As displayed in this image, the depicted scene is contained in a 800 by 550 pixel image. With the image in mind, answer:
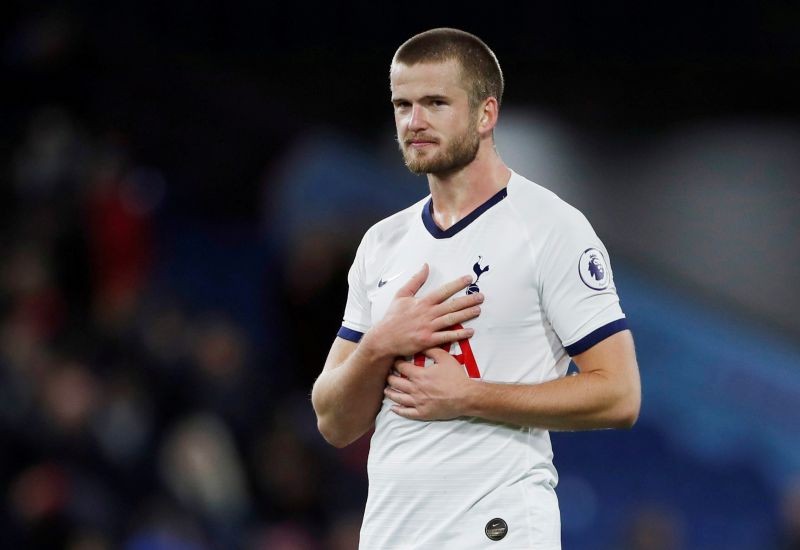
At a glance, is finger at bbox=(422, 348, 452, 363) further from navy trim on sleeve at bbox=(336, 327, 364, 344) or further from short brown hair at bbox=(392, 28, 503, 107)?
short brown hair at bbox=(392, 28, 503, 107)

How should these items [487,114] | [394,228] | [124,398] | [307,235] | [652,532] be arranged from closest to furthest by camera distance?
[487,114], [394,228], [124,398], [652,532], [307,235]

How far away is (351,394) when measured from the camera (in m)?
3.09

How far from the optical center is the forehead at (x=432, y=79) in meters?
3.01

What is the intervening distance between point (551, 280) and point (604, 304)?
13cm

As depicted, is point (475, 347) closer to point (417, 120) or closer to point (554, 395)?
point (554, 395)

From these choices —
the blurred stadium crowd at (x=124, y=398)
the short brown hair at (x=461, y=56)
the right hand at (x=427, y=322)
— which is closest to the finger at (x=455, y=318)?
the right hand at (x=427, y=322)

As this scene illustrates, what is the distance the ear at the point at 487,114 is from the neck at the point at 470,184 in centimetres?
4

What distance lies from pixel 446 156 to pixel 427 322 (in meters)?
0.40

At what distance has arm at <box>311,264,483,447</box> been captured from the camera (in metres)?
2.95

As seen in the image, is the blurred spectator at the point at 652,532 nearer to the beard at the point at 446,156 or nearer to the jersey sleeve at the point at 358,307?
the jersey sleeve at the point at 358,307

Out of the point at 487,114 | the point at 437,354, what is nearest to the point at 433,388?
the point at 437,354

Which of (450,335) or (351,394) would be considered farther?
(351,394)

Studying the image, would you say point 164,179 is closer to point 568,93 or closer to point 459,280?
point 568,93

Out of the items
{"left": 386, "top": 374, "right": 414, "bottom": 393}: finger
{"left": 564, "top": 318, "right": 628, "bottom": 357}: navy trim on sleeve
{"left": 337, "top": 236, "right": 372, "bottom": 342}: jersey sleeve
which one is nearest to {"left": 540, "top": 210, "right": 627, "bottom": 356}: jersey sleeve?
{"left": 564, "top": 318, "right": 628, "bottom": 357}: navy trim on sleeve
